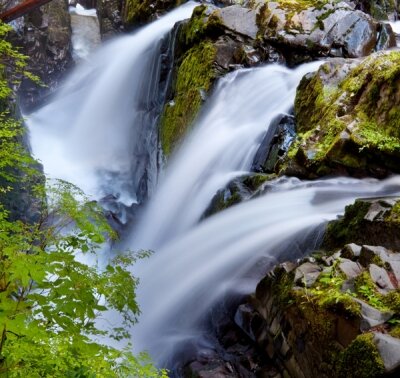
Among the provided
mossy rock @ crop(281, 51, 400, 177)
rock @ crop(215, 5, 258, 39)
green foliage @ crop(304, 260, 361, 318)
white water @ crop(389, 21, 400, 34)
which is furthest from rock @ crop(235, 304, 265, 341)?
white water @ crop(389, 21, 400, 34)

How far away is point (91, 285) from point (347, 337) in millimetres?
1897

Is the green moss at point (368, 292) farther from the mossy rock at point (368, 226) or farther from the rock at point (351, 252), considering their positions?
the mossy rock at point (368, 226)

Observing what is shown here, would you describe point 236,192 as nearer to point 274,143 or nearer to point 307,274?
point 274,143

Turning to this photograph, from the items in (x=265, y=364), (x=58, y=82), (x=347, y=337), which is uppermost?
(x=347, y=337)

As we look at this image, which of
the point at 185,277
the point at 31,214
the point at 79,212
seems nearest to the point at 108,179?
the point at 31,214

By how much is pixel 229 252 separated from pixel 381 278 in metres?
2.62

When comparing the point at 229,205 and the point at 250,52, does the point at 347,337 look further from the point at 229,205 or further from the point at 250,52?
the point at 250,52

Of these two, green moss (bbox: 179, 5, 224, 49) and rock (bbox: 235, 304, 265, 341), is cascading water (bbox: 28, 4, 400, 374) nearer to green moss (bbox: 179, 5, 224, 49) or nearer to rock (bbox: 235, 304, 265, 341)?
rock (bbox: 235, 304, 265, 341)

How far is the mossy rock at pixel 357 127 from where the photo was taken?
5770 mm

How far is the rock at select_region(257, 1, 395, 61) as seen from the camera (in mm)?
9961

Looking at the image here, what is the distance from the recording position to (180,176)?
9.51 m

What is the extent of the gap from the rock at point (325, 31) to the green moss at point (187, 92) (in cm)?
162

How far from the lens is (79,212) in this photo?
13.3ft

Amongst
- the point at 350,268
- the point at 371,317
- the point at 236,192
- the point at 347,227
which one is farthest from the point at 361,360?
the point at 236,192
